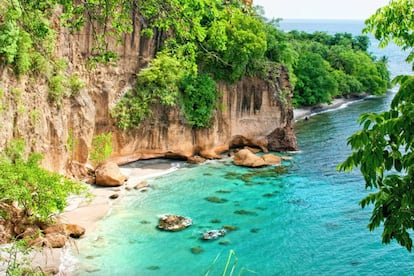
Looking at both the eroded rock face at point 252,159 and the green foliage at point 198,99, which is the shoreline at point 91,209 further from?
the eroded rock face at point 252,159

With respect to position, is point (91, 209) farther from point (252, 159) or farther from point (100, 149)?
point (252, 159)

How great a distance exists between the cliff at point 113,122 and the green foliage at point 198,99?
0.79m

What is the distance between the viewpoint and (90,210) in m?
22.4

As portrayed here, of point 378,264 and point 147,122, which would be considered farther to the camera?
point 147,122

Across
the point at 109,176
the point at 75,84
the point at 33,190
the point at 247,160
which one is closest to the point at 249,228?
the point at 109,176

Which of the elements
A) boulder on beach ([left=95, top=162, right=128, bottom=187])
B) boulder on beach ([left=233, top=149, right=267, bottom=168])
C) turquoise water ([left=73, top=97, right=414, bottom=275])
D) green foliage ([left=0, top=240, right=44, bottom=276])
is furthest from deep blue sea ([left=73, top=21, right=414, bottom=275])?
green foliage ([left=0, top=240, right=44, bottom=276])

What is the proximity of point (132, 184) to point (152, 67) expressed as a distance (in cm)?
888

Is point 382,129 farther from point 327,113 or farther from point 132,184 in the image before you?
point 327,113

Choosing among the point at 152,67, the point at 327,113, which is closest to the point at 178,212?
the point at 152,67

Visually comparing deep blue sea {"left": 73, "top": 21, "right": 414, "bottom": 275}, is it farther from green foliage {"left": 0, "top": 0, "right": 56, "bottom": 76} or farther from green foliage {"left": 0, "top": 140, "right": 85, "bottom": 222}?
green foliage {"left": 0, "top": 0, "right": 56, "bottom": 76}

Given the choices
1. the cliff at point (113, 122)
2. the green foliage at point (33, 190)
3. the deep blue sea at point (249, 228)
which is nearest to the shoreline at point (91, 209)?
the deep blue sea at point (249, 228)

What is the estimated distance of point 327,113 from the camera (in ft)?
189

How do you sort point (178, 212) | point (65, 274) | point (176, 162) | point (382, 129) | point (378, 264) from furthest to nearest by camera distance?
1. point (176, 162)
2. point (178, 212)
3. point (378, 264)
4. point (65, 274)
5. point (382, 129)

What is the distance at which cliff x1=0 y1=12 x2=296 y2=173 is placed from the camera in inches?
841
